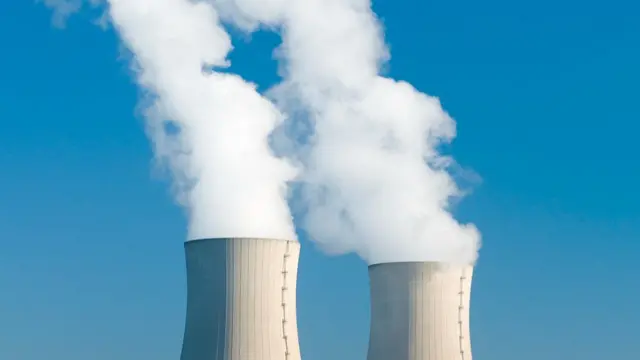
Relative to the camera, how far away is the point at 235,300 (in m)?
20.2

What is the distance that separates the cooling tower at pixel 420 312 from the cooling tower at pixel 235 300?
2894mm

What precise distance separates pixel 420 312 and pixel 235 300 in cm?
411

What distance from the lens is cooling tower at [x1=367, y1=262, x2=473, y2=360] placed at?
22891 mm

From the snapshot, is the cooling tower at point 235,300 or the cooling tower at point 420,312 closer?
the cooling tower at point 235,300

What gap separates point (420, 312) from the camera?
22891 millimetres

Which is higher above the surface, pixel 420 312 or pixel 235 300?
pixel 420 312

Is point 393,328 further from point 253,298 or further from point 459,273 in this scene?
point 253,298

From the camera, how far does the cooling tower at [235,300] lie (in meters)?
20.2

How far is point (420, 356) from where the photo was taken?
2286 cm

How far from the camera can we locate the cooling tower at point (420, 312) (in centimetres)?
2289

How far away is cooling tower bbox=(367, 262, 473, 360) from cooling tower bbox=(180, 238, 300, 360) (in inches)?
114

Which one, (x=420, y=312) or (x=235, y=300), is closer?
(x=235, y=300)

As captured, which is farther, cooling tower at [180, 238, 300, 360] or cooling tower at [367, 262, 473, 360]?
cooling tower at [367, 262, 473, 360]

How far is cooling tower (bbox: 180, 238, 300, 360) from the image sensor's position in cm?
2025
